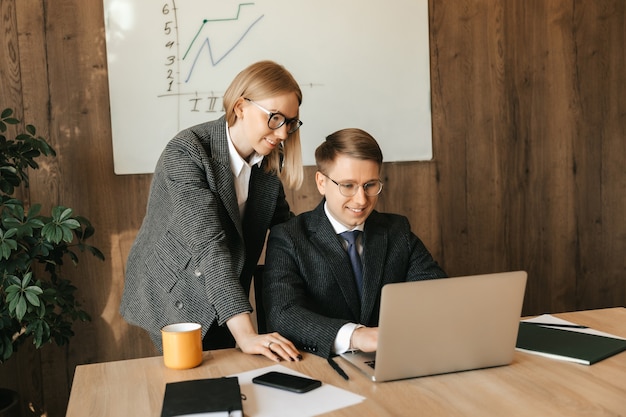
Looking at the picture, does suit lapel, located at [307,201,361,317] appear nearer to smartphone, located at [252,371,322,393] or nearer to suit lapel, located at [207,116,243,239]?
suit lapel, located at [207,116,243,239]

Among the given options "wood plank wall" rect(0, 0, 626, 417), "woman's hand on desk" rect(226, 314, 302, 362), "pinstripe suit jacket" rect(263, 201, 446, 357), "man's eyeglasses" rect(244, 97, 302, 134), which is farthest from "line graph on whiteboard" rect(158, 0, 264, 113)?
"woman's hand on desk" rect(226, 314, 302, 362)

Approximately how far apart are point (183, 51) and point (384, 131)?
3.04 feet

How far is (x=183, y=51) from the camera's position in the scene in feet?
8.93

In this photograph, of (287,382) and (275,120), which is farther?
(275,120)

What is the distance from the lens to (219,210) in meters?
1.82

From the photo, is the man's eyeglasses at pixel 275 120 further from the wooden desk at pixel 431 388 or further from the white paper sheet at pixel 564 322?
the white paper sheet at pixel 564 322

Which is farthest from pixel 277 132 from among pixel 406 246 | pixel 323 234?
pixel 406 246

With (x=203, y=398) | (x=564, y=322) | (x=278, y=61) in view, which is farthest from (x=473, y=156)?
(x=203, y=398)

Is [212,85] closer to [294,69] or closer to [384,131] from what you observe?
[294,69]

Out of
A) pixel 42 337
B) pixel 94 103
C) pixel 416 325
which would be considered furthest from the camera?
pixel 94 103

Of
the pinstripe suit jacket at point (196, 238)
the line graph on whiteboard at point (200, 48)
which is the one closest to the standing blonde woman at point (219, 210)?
the pinstripe suit jacket at point (196, 238)

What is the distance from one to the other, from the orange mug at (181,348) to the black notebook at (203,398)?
14 centimetres

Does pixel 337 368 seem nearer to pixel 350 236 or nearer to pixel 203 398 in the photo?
pixel 203 398

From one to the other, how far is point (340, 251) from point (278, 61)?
128cm
